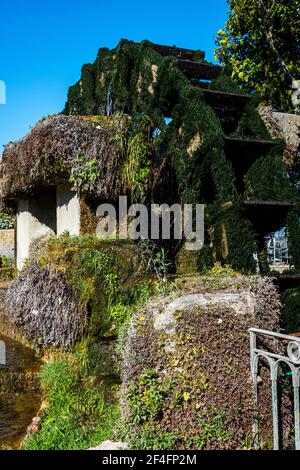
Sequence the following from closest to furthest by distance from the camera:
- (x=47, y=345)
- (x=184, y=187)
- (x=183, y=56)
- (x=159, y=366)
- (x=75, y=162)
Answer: (x=159, y=366), (x=47, y=345), (x=75, y=162), (x=184, y=187), (x=183, y=56)

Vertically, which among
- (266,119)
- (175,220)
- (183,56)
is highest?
(183,56)

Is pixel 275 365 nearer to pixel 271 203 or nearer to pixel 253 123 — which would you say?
pixel 271 203

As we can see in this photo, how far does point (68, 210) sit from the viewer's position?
6.46 meters

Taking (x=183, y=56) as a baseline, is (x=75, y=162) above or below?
below

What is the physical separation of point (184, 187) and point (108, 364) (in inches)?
131

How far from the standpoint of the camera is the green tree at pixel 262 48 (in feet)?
42.4

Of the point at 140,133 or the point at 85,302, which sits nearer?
the point at 85,302

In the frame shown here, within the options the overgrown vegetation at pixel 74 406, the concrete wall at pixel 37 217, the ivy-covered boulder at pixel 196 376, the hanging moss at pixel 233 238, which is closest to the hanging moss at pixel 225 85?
the hanging moss at pixel 233 238

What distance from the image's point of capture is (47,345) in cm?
499

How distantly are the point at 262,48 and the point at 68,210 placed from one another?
33.1 feet

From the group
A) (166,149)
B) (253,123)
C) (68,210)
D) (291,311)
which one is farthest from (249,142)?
(68,210)

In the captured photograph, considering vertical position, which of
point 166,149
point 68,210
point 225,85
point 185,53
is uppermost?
point 185,53
